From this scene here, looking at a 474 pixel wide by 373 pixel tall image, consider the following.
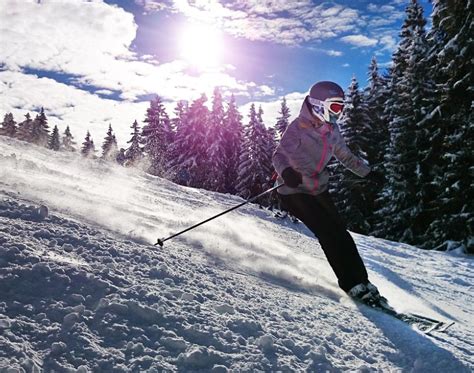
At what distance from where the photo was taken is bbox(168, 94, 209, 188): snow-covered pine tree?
1651 inches

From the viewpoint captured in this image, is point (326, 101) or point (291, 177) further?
point (326, 101)

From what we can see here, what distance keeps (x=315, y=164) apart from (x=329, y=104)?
2.33ft

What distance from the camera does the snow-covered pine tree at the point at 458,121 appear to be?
1468 centimetres

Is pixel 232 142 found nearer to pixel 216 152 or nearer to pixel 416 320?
pixel 216 152

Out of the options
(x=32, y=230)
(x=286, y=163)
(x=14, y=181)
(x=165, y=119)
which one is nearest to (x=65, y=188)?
(x=14, y=181)

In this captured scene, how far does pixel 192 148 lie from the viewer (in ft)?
139

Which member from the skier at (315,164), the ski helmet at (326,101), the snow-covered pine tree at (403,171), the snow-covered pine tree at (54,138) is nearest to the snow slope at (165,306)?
the skier at (315,164)

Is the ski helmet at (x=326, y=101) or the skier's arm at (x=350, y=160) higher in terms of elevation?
the ski helmet at (x=326, y=101)

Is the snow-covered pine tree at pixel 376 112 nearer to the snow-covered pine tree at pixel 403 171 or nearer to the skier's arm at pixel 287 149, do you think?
the snow-covered pine tree at pixel 403 171

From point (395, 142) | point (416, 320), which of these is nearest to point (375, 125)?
point (395, 142)

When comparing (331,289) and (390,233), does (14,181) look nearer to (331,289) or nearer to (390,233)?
(331,289)

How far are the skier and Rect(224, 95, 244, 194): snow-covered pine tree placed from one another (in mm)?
39056

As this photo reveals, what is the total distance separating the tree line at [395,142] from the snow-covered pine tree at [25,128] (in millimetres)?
33543

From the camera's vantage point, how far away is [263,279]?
4.15 m
